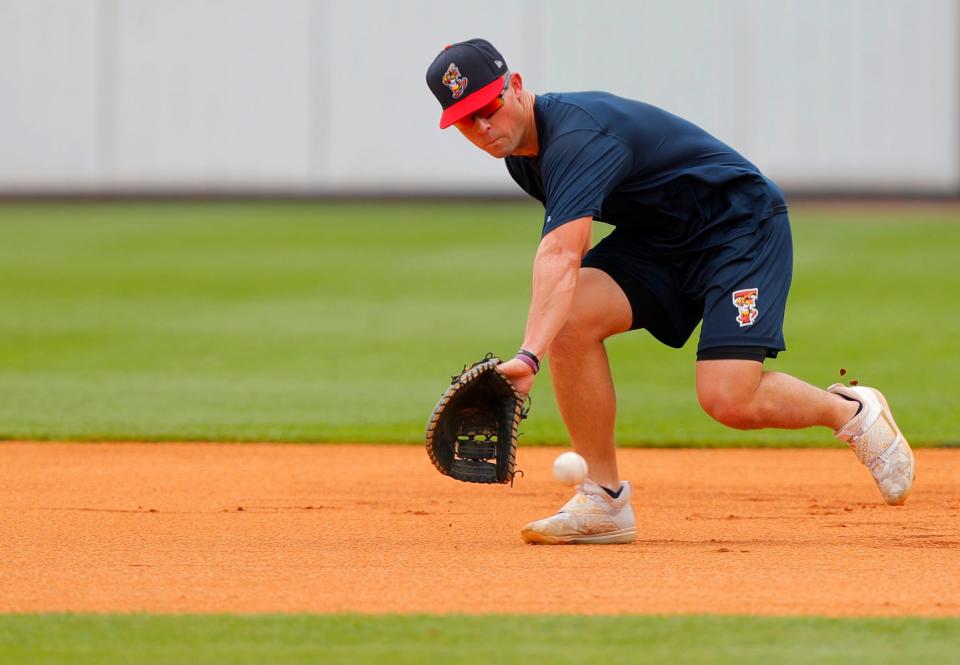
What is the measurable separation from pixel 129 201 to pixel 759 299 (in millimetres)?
24608

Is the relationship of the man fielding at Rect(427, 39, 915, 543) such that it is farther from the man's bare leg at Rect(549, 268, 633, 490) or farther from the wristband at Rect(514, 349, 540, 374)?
the wristband at Rect(514, 349, 540, 374)

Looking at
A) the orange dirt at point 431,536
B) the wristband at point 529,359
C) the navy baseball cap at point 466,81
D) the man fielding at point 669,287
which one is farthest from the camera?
the man fielding at point 669,287

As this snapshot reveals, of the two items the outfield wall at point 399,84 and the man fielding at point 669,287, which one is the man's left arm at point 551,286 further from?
the outfield wall at point 399,84

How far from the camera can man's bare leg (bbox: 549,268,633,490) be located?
529cm

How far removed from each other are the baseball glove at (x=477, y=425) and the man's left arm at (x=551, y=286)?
149 mm

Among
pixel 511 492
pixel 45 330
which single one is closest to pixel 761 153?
pixel 45 330

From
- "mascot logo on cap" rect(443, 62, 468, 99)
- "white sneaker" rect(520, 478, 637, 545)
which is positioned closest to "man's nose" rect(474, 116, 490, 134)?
"mascot logo on cap" rect(443, 62, 468, 99)

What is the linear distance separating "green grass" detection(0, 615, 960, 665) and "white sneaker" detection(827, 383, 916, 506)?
1409mm

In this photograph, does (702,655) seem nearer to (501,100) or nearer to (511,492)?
(501,100)

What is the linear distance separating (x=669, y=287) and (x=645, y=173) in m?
0.44

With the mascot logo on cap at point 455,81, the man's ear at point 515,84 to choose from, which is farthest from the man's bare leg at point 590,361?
the mascot logo on cap at point 455,81

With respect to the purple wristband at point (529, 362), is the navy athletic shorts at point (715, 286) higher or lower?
higher

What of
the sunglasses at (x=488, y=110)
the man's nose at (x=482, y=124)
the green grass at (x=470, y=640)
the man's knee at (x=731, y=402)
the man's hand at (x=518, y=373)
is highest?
the sunglasses at (x=488, y=110)

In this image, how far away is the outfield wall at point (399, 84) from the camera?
27328mm
